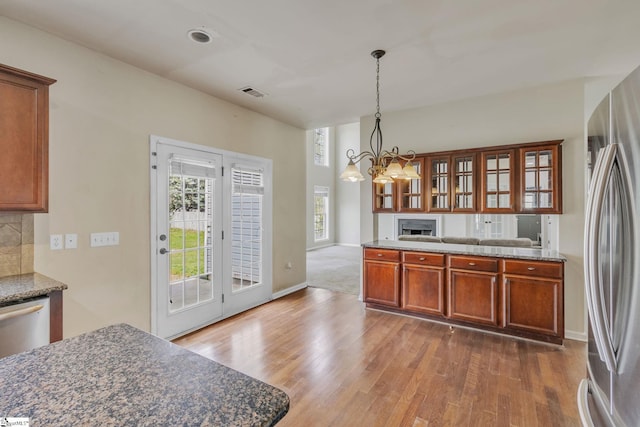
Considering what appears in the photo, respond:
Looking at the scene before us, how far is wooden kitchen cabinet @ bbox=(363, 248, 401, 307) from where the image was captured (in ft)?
12.9

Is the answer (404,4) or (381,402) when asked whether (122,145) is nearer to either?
(404,4)

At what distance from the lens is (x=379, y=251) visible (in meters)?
4.06

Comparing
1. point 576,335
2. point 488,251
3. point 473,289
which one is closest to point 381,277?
point 473,289

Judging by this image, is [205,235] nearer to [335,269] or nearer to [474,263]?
[474,263]

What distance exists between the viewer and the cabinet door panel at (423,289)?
364cm

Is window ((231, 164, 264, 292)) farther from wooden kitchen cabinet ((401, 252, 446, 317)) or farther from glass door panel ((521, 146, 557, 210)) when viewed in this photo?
glass door panel ((521, 146, 557, 210))

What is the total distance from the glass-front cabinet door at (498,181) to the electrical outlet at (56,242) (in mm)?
4294

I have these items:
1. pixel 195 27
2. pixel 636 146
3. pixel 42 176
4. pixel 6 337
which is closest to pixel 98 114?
pixel 42 176

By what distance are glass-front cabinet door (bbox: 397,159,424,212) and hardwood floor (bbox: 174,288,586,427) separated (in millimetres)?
1445

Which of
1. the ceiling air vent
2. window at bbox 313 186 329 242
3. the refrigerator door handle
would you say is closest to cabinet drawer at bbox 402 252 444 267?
the refrigerator door handle

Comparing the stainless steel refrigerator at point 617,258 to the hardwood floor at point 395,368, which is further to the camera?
the hardwood floor at point 395,368

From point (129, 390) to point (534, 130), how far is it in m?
4.33

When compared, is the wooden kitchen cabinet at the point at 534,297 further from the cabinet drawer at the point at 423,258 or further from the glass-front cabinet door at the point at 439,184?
the glass-front cabinet door at the point at 439,184

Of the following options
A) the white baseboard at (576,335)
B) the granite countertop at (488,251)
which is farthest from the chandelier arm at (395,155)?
the white baseboard at (576,335)
